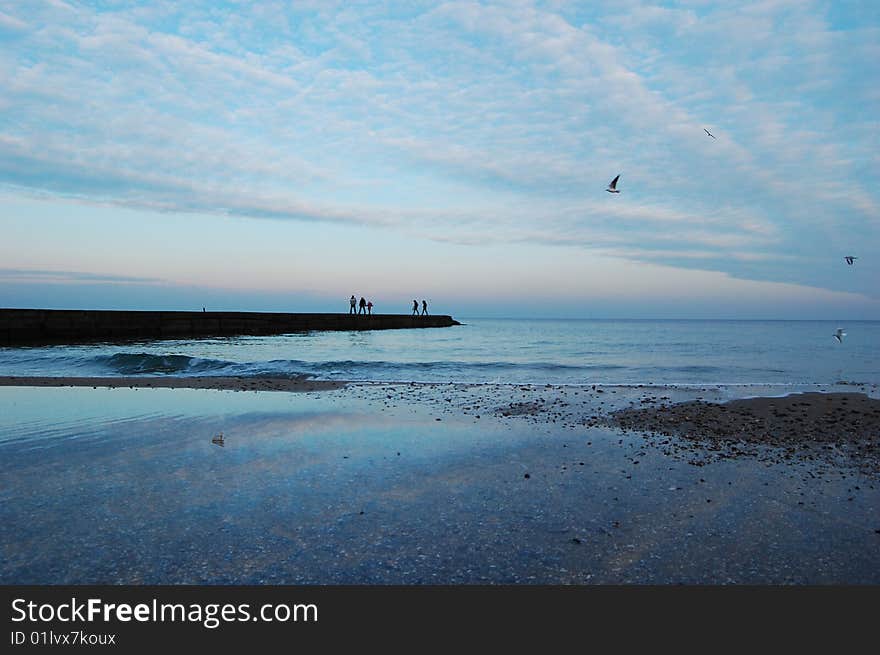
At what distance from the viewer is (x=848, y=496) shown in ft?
20.0

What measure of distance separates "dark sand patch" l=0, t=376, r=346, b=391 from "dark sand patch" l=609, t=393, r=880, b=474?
8.93m

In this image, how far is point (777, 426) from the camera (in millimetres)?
10297

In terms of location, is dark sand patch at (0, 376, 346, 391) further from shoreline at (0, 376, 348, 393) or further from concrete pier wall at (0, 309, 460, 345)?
concrete pier wall at (0, 309, 460, 345)

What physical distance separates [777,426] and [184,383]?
14.9 m

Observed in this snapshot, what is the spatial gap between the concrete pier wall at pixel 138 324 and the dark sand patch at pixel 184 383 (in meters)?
24.6

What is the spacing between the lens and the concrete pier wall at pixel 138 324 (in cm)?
3775

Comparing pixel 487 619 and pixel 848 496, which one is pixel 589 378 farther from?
pixel 487 619

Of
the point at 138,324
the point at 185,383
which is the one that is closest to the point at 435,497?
the point at 185,383

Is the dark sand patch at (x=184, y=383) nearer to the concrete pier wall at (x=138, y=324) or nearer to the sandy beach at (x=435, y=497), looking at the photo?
the sandy beach at (x=435, y=497)

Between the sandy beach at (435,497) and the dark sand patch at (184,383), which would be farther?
the dark sand patch at (184,383)

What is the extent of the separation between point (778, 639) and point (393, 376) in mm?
17262

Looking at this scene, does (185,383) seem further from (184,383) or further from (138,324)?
(138,324)

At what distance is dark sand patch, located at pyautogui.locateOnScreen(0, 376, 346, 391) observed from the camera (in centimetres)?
1543

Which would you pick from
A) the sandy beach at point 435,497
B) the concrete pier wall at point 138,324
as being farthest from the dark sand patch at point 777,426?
the concrete pier wall at point 138,324
